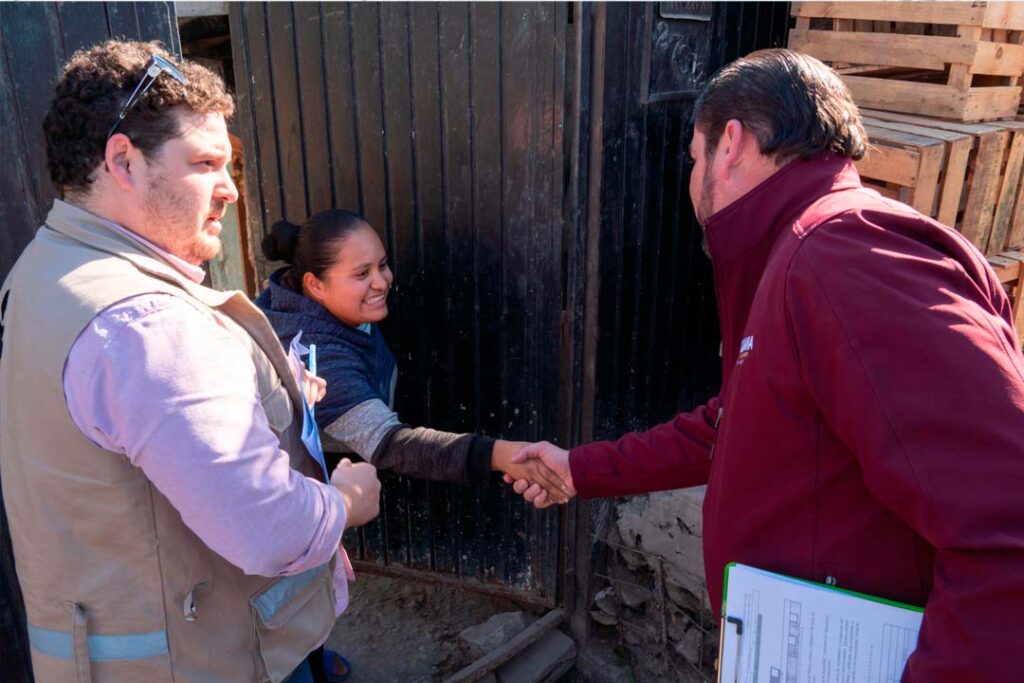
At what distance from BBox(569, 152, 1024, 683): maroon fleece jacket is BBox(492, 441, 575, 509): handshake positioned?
89 cm

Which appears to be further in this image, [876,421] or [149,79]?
[149,79]

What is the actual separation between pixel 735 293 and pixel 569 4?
137 cm

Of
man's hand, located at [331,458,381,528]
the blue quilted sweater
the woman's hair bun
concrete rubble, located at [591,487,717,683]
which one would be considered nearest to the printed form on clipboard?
man's hand, located at [331,458,381,528]

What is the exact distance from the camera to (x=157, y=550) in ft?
5.20

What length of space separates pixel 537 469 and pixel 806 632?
1291mm

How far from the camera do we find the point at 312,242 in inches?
108

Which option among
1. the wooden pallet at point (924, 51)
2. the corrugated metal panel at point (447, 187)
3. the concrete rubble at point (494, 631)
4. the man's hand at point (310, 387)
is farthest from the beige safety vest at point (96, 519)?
the wooden pallet at point (924, 51)

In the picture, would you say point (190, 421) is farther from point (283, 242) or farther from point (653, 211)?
point (653, 211)

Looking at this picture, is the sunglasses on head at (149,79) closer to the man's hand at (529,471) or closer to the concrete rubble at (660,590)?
the man's hand at (529,471)

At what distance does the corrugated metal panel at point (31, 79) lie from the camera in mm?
2088

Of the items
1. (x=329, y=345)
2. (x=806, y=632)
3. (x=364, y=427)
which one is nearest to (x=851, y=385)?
(x=806, y=632)

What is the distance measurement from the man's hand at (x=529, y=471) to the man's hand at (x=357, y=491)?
2.70ft

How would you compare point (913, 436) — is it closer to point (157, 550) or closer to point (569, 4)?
point (157, 550)

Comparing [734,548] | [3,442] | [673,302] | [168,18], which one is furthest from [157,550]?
[673,302]
